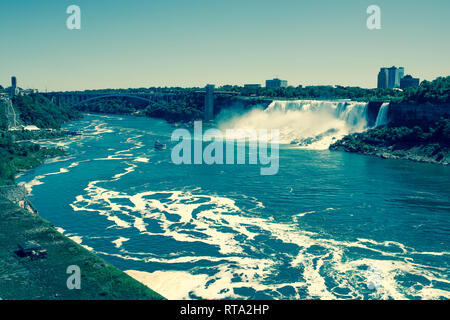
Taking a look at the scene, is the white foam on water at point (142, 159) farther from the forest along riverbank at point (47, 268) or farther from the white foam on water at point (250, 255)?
the forest along riverbank at point (47, 268)

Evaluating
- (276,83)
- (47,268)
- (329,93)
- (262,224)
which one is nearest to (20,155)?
(262,224)

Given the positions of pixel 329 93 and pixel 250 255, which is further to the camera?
pixel 329 93

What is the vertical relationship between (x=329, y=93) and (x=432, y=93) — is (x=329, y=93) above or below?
above

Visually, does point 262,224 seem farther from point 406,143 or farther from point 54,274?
point 406,143

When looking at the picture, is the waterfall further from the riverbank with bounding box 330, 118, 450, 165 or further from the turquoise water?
the turquoise water

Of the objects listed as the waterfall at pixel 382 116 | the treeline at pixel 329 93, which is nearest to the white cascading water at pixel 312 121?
the waterfall at pixel 382 116

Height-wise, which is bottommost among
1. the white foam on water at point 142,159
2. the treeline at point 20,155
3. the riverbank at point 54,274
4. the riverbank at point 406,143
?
the riverbank at point 54,274

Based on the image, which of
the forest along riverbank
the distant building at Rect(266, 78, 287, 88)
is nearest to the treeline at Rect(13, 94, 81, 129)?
the forest along riverbank

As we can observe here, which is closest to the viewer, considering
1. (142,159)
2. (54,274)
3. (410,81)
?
(54,274)
